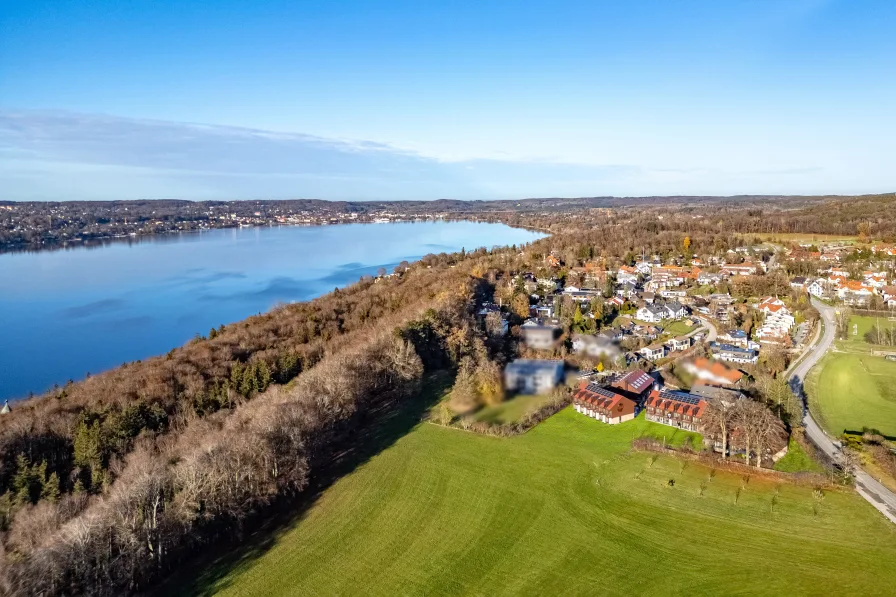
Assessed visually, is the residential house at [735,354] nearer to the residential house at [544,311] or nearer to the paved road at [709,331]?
the paved road at [709,331]

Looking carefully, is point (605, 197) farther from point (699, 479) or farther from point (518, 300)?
point (699, 479)

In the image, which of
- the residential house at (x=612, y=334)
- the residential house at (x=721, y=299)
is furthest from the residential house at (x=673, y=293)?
the residential house at (x=612, y=334)

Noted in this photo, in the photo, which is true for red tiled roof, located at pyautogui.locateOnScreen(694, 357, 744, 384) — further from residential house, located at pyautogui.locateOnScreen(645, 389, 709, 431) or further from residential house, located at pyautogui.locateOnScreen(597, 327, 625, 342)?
residential house, located at pyautogui.locateOnScreen(597, 327, 625, 342)

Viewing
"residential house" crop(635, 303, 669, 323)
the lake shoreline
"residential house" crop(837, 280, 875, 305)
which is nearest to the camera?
"residential house" crop(635, 303, 669, 323)

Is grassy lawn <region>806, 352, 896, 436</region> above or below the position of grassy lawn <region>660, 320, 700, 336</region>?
below

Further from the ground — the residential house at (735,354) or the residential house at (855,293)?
the residential house at (855,293)

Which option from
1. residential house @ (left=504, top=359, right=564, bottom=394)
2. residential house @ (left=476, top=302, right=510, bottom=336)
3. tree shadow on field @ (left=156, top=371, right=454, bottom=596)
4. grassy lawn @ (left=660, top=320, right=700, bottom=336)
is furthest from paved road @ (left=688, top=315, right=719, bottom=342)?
tree shadow on field @ (left=156, top=371, right=454, bottom=596)

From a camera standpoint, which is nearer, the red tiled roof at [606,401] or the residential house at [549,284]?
the red tiled roof at [606,401]
